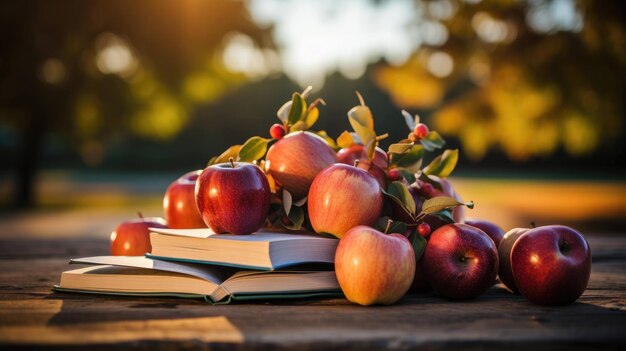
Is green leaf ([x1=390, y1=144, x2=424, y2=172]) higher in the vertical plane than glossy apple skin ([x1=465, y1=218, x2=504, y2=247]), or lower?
higher

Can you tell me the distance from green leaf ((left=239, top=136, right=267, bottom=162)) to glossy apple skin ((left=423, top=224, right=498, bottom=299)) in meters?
0.57

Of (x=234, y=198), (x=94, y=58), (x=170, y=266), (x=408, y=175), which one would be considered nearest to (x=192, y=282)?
(x=170, y=266)

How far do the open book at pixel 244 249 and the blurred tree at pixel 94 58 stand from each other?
40.4 feet

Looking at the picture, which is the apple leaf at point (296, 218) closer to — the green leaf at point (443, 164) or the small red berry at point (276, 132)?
the small red berry at point (276, 132)

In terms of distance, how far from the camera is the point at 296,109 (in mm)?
1879

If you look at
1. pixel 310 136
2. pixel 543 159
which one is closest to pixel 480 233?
pixel 310 136

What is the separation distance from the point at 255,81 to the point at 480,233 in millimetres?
35584

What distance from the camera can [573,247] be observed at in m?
1.53

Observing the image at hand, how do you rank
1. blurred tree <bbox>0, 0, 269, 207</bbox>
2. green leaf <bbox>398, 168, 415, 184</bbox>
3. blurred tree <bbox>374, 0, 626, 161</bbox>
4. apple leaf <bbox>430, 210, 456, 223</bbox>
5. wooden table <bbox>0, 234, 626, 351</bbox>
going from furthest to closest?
blurred tree <bbox>0, 0, 269, 207</bbox> → blurred tree <bbox>374, 0, 626, 161</bbox> → green leaf <bbox>398, 168, 415, 184</bbox> → apple leaf <bbox>430, 210, 456, 223</bbox> → wooden table <bbox>0, 234, 626, 351</bbox>

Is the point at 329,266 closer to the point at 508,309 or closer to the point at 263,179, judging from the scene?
the point at 263,179

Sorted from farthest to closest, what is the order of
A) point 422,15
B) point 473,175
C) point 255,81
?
point 255,81 → point 473,175 → point 422,15

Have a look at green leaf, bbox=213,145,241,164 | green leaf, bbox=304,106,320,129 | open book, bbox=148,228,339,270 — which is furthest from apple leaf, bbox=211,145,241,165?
open book, bbox=148,228,339,270

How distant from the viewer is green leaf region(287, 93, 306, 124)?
1.86m

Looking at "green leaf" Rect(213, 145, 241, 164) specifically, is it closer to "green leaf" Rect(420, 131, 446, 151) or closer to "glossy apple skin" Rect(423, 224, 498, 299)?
"green leaf" Rect(420, 131, 446, 151)
